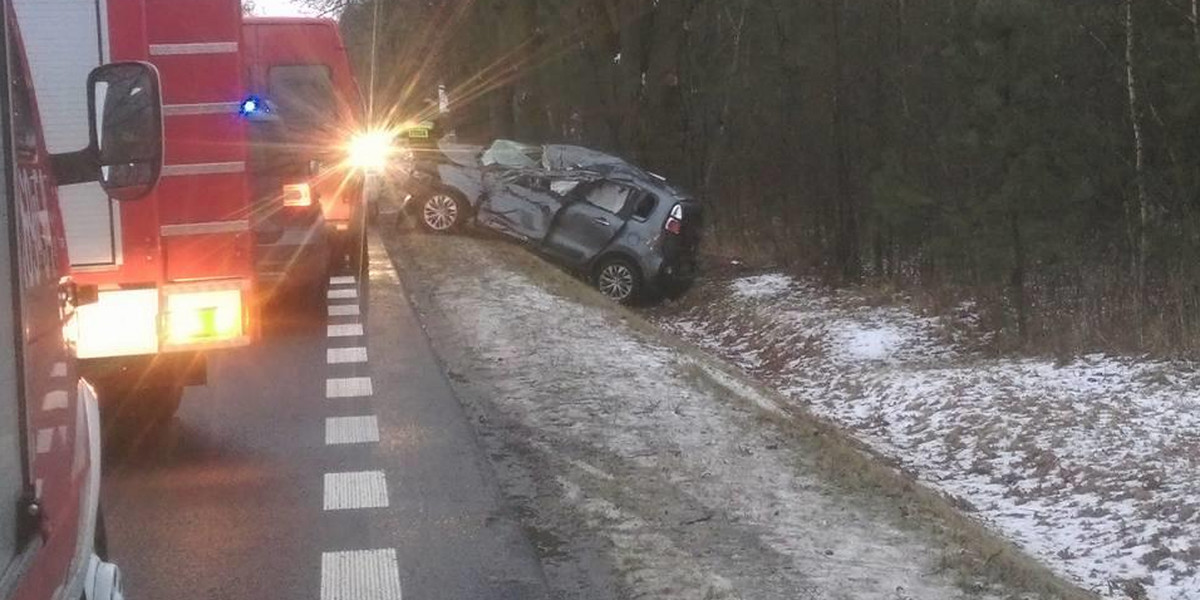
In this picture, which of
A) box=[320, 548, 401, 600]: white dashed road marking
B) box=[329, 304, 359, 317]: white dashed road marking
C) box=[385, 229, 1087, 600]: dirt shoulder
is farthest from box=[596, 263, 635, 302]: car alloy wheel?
box=[320, 548, 401, 600]: white dashed road marking

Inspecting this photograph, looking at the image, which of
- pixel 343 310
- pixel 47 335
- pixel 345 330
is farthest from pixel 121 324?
pixel 343 310

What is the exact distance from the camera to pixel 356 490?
849cm

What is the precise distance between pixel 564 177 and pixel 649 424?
12462 millimetres

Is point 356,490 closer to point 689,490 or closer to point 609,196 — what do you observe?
point 689,490

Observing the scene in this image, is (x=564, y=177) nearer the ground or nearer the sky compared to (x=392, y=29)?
nearer the ground

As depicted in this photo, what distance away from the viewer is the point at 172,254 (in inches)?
332

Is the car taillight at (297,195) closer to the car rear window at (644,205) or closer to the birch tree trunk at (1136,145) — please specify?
the car rear window at (644,205)

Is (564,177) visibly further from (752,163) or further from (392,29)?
(392,29)

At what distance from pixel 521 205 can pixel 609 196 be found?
157cm

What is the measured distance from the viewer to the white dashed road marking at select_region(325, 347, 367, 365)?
13.1 metres

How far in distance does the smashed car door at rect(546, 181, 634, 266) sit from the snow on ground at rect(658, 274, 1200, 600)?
4.37 meters

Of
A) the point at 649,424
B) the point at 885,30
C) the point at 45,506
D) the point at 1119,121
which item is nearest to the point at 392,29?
the point at 885,30

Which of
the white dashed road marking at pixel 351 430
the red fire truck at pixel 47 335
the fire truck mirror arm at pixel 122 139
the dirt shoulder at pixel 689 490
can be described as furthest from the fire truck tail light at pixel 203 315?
the fire truck mirror arm at pixel 122 139

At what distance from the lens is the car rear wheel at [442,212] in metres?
24.2
